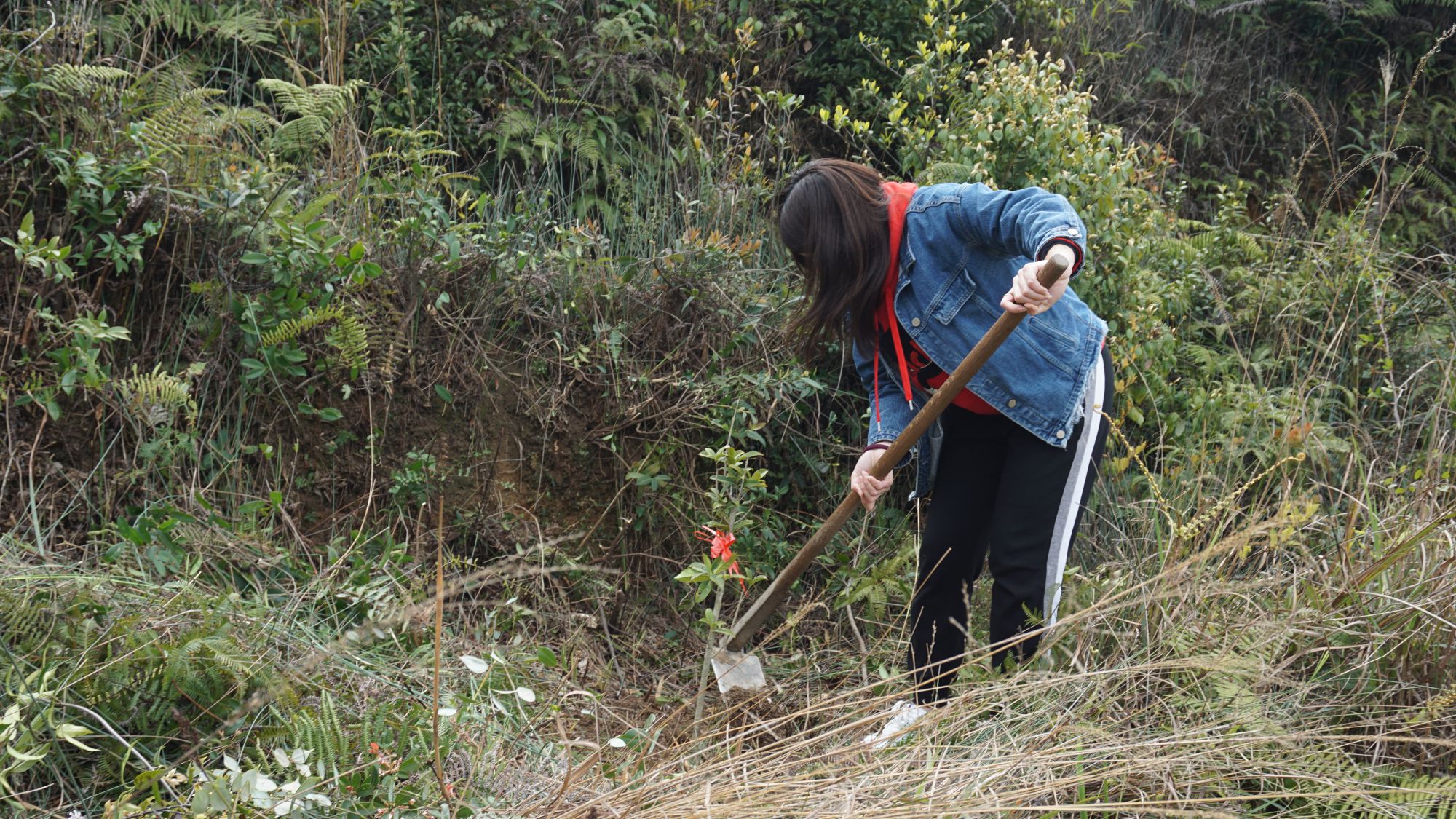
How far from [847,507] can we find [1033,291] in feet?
2.86

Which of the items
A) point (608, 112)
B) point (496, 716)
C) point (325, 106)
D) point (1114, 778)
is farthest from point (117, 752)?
point (608, 112)

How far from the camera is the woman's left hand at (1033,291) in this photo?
7.68ft

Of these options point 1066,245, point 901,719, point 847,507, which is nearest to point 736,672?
point 901,719

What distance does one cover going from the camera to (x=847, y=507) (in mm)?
2922

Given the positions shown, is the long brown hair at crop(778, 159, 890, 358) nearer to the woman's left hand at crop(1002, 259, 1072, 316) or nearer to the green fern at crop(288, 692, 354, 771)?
the woman's left hand at crop(1002, 259, 1072, 316)

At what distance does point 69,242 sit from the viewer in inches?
137

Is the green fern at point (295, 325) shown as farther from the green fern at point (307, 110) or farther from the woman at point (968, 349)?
the woman at point (968, 349)

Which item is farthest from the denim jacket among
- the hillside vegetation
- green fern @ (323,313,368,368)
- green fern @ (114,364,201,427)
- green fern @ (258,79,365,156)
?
green fern @ (258,79,365,156)

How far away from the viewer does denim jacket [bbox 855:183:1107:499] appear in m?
2.72

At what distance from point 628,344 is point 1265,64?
508 centimetres

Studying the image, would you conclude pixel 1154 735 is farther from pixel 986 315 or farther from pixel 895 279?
pixel 895 279

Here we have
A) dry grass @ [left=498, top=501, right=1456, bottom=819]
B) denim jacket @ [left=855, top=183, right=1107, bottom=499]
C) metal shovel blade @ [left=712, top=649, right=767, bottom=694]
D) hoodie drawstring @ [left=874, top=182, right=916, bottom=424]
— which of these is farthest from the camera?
metal shovel blade @ [left=712, top=649, right=767, bottom=694]

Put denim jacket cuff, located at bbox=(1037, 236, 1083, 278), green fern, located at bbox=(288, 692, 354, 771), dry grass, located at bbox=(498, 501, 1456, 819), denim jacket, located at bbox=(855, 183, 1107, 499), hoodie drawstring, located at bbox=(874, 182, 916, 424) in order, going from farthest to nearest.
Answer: hoodie drawstring, located at bbox=(874, 182, 916, 424) < denim jacket, located at bbox=(855, 183, 1107, 499) < denim jacket cuff, located at bbox=(1037, 236, 1083, 278) < green fern, located at bbox=(288, 692, 354, 771) < dry grass, located at bbox=(498, 501, 1456, 819)

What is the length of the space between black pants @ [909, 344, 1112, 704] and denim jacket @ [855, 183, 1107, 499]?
0.33 feet
